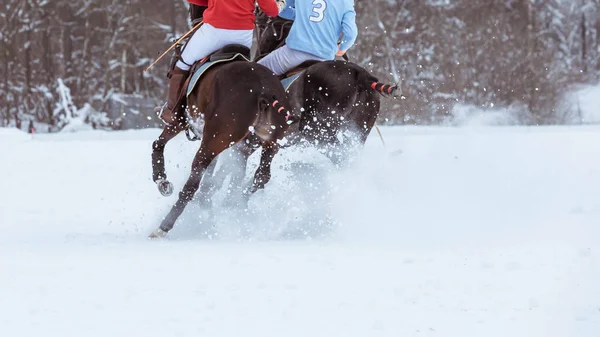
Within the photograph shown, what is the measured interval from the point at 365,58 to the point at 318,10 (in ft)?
57.5

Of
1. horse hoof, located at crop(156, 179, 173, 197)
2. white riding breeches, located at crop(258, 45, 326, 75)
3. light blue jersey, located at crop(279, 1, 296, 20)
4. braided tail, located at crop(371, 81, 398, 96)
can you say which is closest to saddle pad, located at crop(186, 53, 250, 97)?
white riding breeches, located at crop(258, 45, 326, 75)

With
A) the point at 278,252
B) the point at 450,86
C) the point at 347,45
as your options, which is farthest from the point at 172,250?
the point at 450,86

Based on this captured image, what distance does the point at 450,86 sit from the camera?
82.7 ft

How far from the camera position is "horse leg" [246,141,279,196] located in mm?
7797

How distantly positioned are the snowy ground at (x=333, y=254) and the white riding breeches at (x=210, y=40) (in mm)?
1202

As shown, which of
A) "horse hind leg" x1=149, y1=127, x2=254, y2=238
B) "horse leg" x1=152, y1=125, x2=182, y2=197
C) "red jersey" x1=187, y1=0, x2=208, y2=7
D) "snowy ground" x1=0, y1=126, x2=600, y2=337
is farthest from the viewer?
"horse leg" x1=152, y1=125, x2=182, y2=197

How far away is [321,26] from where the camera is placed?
7.64 meters

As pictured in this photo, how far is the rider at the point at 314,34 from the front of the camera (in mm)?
7570

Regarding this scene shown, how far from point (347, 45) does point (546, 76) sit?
61.6 ft

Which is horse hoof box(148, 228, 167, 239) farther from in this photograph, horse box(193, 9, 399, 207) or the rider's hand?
the rider's hand

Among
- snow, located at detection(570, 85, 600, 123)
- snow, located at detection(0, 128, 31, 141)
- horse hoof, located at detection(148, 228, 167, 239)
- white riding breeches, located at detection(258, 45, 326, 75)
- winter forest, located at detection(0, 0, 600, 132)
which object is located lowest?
snow, located at detection(570, 85, 600, 123)

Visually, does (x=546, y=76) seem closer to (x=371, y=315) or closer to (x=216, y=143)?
(x=216, y=143)

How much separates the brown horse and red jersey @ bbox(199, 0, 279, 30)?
0.66 feet

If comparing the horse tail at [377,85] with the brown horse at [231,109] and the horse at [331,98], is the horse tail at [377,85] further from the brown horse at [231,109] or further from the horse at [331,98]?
the brown horse at [231,109]
